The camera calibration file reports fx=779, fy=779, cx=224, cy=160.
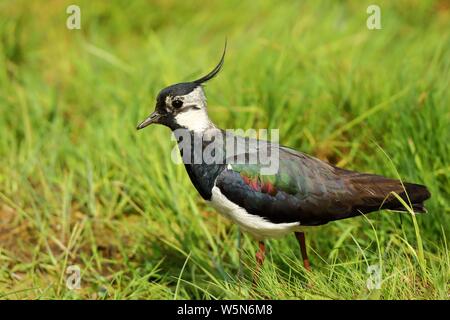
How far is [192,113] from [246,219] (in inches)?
26.5

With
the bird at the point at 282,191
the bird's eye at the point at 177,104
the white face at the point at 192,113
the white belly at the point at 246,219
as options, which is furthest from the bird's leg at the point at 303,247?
the bird's eye at the point at 177,104

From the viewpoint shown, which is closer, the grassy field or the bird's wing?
the bird's wing

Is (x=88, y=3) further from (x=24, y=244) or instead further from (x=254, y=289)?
(x=254, y=289)

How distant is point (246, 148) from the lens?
4.24 meters

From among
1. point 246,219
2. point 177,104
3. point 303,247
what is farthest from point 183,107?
point 303,247

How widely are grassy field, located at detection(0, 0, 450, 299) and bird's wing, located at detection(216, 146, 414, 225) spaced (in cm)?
22

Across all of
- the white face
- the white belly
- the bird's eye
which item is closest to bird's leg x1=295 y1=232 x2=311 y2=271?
the white belly

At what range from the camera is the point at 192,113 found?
4328 millimetres

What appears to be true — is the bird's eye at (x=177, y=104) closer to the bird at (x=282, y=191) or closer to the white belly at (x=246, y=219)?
the bird at (x=282, y=191)

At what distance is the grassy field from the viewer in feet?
14.5

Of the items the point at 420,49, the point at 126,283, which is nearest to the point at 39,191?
the point at 126,283

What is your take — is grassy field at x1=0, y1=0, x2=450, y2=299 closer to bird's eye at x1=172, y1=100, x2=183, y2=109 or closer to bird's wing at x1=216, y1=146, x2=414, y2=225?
bird's wing at x1=216, y1=146, x2=414, y2=225

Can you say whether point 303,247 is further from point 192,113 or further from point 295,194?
point 192,113

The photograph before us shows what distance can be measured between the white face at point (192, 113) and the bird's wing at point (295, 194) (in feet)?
1.07
